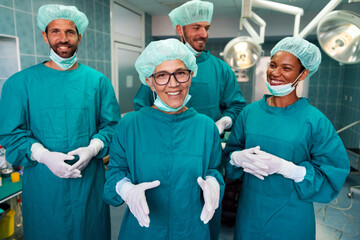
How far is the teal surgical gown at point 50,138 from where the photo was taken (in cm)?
146

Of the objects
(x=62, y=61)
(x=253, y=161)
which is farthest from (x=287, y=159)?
(x=62, y=61)

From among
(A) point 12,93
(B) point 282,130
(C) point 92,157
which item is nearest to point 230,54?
(B) point 282,130

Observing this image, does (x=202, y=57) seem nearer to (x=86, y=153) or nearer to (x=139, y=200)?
(x=86, y=153)

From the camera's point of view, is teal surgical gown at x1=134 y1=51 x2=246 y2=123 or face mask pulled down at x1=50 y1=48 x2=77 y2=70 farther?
teal surgical gown at x1=134 y1=51 x2=246 y2=123

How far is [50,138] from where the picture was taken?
148 cm

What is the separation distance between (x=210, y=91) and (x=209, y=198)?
2.76 feet

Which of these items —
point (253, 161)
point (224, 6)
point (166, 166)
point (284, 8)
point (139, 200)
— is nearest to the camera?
point (139, 200)

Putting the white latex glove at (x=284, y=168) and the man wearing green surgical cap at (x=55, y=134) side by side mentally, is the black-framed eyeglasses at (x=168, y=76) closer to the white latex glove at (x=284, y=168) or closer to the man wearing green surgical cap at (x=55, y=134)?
the white latex glove at (x=284, y=168)

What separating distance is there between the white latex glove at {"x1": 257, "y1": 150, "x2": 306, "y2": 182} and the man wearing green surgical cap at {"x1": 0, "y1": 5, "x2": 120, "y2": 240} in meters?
0.92

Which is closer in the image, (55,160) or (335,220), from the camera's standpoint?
(55,160)

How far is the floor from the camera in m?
2.59

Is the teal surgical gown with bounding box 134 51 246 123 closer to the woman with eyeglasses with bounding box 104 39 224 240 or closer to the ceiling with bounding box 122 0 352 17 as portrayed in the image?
the woman with eyeglasses with bounding box 104 39 224 240

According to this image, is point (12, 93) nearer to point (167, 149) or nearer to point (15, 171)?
point (167, 149)

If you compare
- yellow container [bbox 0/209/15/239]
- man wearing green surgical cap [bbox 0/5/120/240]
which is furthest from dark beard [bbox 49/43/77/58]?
yellow container [bbox 0/209/15/239]
